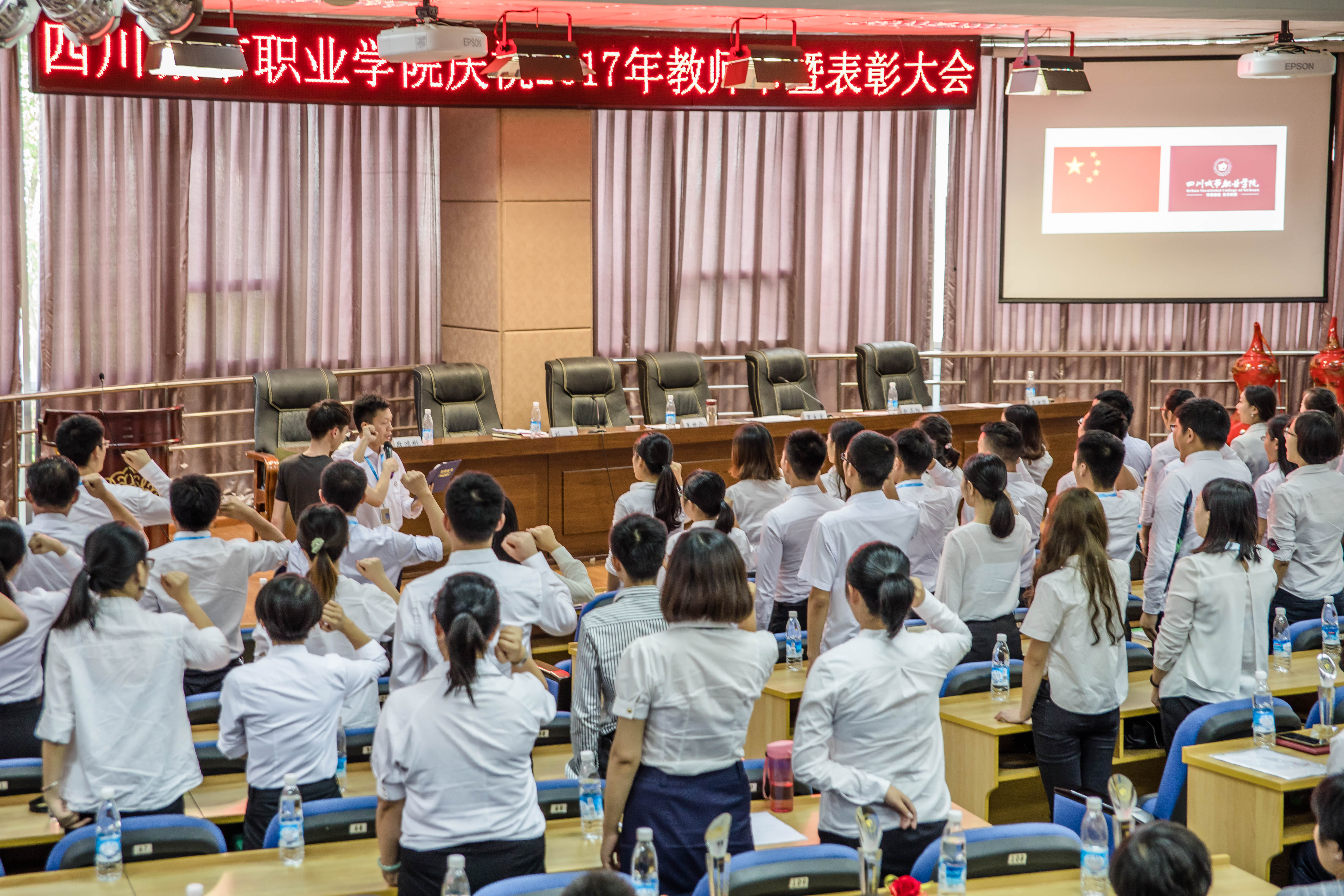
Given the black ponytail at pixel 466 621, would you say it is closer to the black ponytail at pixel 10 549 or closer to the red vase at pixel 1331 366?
the black ponytail at pixel 10 549

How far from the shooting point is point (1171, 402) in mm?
7254

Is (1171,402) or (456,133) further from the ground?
(456,133)

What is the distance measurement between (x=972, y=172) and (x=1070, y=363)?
68.9 inches

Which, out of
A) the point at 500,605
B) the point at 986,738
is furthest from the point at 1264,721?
the point at 500,605

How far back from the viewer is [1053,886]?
3018mm

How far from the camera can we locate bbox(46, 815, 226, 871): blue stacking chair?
3127 millimetres

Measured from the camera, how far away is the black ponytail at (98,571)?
3.39 meters

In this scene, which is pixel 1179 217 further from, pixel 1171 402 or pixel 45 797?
pixel 45 797

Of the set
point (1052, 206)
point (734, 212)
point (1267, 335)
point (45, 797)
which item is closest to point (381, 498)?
point (45, 797)

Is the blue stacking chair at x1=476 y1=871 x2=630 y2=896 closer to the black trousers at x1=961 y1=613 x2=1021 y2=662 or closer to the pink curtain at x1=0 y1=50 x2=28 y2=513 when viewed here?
the black trousers at x1=961 y1=613 x2=1021 y2=662

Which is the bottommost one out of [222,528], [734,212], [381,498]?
[222,528]

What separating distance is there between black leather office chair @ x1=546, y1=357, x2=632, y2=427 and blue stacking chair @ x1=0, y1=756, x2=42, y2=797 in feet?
16.3

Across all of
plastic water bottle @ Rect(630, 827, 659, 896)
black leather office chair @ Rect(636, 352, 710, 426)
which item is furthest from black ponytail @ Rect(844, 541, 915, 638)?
black leather office chair @ Rect(636, 352, 710, 426)

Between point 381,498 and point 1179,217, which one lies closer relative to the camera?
point 381,498
